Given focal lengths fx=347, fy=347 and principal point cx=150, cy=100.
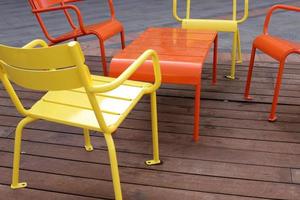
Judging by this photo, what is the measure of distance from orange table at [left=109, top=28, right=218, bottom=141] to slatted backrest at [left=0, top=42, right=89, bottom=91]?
722 millimetres

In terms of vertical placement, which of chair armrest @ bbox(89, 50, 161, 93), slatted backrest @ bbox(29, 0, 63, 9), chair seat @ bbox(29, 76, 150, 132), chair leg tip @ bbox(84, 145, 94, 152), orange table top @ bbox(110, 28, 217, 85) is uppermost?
slatted backrest @ bbox(29, 0, 63, 9)

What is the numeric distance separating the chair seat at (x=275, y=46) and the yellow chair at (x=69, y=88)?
910 mm

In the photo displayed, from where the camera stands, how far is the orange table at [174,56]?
6.19 ft

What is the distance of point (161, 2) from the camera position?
6.08 metres

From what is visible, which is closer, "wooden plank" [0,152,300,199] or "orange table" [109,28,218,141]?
"wooden plank" [0,152,300,199]

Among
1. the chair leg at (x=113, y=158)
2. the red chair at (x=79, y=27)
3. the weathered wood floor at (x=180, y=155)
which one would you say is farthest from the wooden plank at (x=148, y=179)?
the red chair at (x=79, y=27)

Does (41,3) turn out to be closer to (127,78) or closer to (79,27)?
(79,27)

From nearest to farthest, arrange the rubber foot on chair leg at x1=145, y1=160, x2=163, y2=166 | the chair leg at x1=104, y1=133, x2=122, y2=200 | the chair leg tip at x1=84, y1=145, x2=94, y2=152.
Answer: the chair leg at x1=104, y1=133, x2=122, y2=200 < the rubber foot on chair leg at x1=145, y1=160, x2=163, y2=166 < the chair leg tip at x1=84, y1=145, x2=94, y2=152

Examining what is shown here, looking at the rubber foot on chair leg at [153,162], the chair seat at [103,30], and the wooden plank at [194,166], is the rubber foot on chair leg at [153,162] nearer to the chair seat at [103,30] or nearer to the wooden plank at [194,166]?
the wooden plank at [194,166]

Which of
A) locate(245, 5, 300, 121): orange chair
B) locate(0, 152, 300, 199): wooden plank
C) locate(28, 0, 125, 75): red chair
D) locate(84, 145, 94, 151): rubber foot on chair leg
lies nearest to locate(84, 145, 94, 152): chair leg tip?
locate(84, 145, 94, 151): rubber foot on chair leg

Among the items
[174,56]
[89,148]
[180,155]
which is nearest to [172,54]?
[174,56]

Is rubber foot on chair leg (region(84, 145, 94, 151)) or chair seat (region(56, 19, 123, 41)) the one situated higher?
chair seat (region(56, 19, 123, 41))

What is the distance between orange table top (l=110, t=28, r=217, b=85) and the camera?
1889mm

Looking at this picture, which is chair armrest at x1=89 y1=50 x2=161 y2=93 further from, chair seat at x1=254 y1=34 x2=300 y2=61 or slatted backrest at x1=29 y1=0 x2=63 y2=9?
slatted backrest at x1=29 y1=0 x2=63 y2=9
